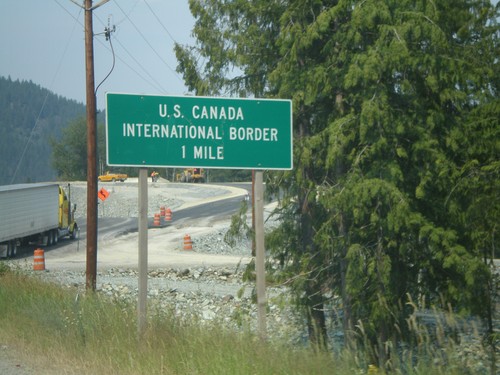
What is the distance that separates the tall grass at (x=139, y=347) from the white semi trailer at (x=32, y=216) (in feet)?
86.2

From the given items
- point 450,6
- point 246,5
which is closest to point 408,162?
point 450,6

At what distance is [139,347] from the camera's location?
7805mm

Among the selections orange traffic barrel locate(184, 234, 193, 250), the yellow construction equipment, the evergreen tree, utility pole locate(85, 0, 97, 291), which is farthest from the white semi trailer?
the yellow construction equipment

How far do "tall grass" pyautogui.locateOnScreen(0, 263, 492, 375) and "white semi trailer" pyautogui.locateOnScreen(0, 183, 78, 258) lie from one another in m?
26.3

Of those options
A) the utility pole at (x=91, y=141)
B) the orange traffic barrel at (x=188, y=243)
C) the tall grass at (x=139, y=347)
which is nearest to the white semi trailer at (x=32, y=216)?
the orange traffic barrel at (x=188, y=243)

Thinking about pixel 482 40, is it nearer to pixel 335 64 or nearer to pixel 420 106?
pixel 420 106

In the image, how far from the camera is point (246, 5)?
14.1m

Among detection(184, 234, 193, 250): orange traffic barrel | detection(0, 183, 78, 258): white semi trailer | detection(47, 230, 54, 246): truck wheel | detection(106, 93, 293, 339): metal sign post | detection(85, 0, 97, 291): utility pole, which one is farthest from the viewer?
detection(47, 230, 54, 246): truck wheel

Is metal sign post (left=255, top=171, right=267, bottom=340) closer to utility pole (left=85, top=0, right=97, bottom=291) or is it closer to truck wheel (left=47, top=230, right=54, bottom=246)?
utility pole (left=85, top=0, right=97, bottom=291)

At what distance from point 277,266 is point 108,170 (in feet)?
358

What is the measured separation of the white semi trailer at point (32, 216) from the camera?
118 feet

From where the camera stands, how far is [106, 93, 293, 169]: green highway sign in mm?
8461

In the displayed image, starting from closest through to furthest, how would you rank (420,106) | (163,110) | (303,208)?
(163,110) < (420,106) < (303,208)

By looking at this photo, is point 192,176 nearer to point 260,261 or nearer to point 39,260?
point 39,260
